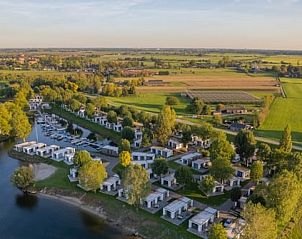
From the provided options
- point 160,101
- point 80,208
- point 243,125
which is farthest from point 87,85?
point 80,208

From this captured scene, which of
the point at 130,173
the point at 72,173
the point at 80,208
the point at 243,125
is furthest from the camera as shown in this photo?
the point at 243,125

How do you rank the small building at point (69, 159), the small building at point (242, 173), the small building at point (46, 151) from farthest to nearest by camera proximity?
the small building at point (46, 151), the small building at point (69, 159), the small building at point (242, 173)

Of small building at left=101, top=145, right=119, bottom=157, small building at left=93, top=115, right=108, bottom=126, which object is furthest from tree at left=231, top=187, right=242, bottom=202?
small building at left=93, top=115, right=108, bottom=126

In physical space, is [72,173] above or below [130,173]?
below

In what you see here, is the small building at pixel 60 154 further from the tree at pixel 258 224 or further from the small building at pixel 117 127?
the tree at pixel 258 224

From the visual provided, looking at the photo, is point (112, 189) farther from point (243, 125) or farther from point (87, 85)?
point (87, 85)

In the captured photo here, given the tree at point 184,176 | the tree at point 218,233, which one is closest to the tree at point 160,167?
the tree at point 184,176

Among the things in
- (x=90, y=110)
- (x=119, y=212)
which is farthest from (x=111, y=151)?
(x=90, y=110)
